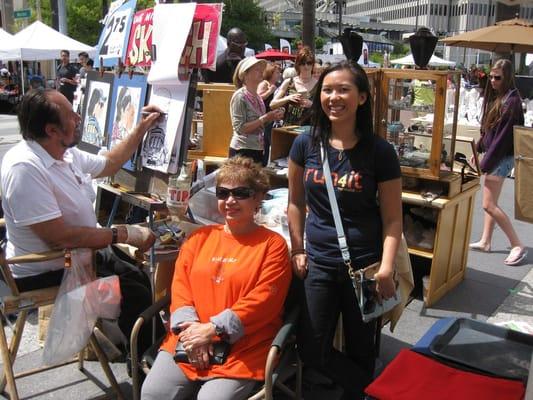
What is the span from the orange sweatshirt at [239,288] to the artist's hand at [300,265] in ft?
0.12

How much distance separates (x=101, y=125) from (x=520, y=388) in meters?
2.91

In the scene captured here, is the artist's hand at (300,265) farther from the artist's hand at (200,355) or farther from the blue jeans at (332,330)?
the artist's hand at (200,355)

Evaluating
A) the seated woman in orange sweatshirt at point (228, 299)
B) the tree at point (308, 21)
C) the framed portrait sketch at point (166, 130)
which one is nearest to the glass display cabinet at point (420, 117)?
the framed portrait sketch at point (166, 130)

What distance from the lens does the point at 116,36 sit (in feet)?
11.6

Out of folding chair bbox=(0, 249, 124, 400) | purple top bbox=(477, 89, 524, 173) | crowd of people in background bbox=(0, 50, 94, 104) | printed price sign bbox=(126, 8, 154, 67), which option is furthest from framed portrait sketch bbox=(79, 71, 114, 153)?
purple top bbox=(477, 89, 524, 173)

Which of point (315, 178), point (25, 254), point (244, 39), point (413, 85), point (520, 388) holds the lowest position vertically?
point (520, 388)

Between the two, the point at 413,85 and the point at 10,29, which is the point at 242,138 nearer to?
the point at 413,85

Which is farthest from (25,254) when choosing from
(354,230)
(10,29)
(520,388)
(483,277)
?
(10,29)

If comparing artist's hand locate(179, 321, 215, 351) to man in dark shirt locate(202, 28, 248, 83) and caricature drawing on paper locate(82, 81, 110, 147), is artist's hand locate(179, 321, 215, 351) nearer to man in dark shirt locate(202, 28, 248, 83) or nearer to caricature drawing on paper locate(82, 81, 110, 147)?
caricature drawing on paper locate(82, 81, 110, 147)

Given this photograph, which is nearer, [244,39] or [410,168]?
[410,168]

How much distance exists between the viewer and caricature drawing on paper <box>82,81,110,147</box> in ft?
11.8

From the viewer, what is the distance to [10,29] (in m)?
33.2

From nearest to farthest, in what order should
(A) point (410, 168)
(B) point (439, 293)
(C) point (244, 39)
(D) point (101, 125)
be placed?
(D) point (101, 125)
(A) point (410, 168)
(B) point (439, 293)
(C) point (244, 39)

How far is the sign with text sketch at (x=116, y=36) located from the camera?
3.41 m
